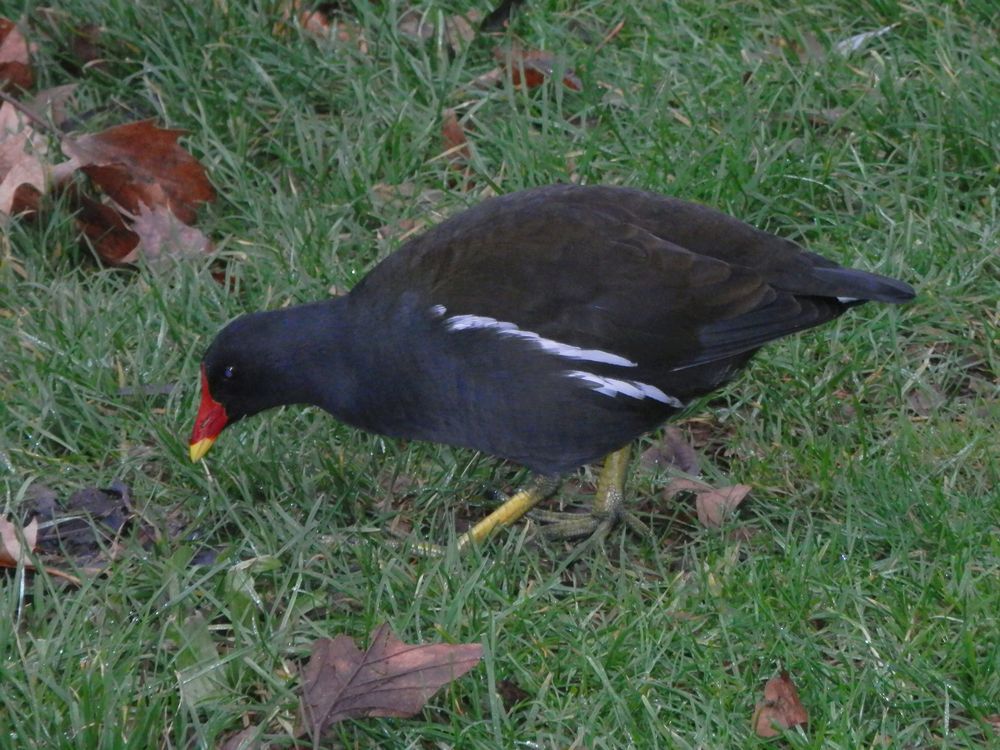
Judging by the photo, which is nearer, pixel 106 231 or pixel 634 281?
pixel 634 281

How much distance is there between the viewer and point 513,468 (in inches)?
188

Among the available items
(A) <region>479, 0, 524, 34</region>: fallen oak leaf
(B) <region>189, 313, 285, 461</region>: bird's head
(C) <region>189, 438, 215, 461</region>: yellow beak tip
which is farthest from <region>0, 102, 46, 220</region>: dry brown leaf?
(A) <region>479, 0, 524, 34</region>: fallen oak leaf

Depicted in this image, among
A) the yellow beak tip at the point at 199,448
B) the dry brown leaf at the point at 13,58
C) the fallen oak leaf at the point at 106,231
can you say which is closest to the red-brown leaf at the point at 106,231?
the fallen oak leaf at the point at 106,231

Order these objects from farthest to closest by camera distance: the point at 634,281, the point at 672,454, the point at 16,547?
the point at 672,454 < the point at 634,281 < the point at 16,547

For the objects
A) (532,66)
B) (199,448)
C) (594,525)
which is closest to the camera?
(199,448)

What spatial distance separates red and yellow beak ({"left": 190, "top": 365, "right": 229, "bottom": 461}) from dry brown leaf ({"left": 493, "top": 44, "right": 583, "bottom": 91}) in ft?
6.92

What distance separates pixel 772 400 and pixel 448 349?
1.14m

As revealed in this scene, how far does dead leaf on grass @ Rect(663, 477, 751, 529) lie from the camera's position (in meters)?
4.31

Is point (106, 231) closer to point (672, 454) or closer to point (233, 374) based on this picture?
point (233, 374)

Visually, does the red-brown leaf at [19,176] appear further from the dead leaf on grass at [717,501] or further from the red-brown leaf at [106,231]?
the dead leaf on grass at [717,501]

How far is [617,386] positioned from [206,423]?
3.94ft

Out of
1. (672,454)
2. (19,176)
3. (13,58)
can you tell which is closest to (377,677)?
Answer: (672,454)

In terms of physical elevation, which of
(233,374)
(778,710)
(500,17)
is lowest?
(778,710)

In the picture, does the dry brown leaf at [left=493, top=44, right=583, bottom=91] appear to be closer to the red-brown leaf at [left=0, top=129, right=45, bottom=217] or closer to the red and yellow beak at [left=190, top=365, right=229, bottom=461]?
the red-brown leaf at [left=0, top=129, right=45, bottom=217]
